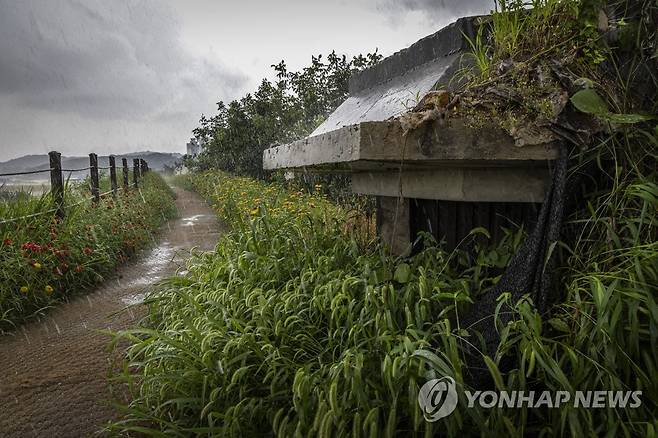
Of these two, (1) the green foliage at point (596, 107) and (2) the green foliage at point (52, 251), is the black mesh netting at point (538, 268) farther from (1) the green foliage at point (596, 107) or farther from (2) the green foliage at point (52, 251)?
(2) the green foliage at point (52, 251)

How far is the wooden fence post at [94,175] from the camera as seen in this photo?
27.5 feet

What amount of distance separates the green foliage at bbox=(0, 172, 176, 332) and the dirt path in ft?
0.71

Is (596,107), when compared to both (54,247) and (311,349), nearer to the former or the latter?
(311,349)

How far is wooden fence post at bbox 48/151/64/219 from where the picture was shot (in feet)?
20.1

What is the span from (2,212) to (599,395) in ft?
20.3

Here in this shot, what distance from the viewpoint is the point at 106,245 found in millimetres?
6176

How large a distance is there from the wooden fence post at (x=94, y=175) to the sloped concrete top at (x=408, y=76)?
6.55 meters

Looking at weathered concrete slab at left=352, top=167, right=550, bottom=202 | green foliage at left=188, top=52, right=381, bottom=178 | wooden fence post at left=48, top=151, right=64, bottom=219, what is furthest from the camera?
green foliage at left=188, top=52, right=381, bottom=178

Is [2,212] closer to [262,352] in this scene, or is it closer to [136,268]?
[136,268]

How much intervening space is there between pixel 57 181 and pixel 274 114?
10186 millimetres

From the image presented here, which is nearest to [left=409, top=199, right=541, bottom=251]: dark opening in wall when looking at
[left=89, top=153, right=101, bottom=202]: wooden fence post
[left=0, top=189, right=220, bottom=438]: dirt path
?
[left=0, top=189, right=220, bottom=438]: dirt path

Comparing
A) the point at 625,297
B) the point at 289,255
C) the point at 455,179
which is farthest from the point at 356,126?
the point at 289,255

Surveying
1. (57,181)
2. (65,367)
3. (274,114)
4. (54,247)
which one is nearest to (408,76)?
(65,367)

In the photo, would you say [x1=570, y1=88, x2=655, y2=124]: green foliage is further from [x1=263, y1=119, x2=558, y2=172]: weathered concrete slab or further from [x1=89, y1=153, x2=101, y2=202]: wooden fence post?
[x1=89, y1=153, x2=101, y2=202]: wooden fence post
